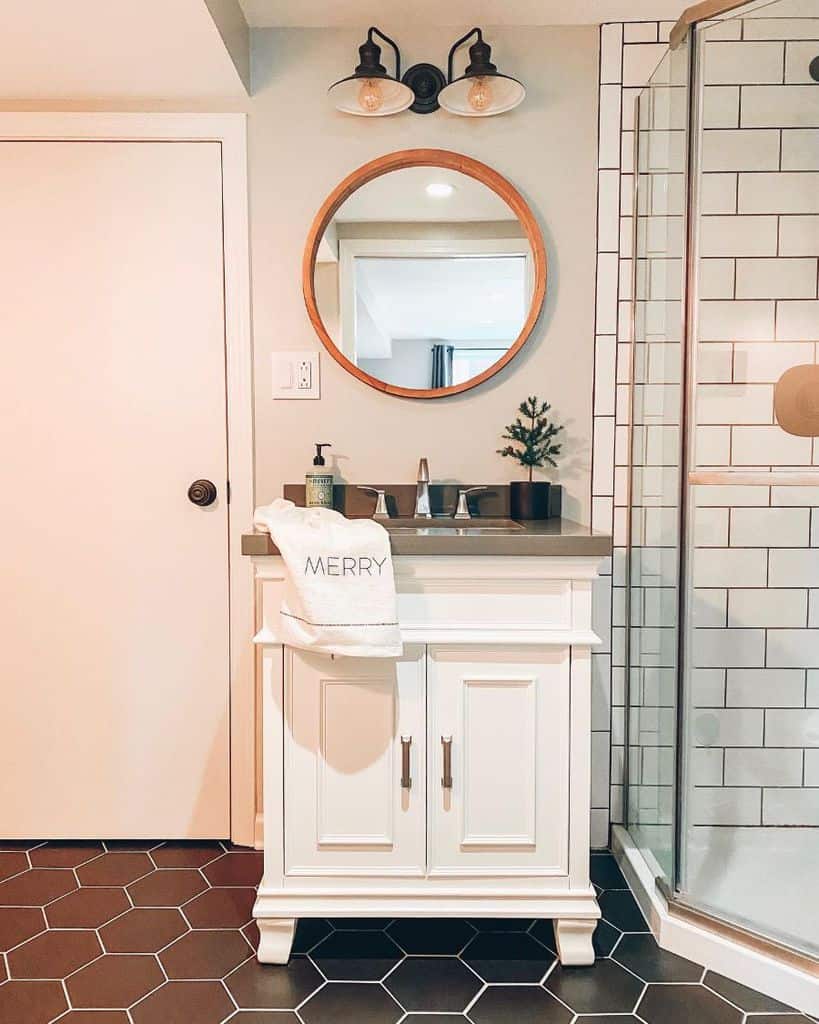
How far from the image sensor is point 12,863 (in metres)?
2.04

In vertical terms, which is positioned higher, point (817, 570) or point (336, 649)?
point (817, 570)

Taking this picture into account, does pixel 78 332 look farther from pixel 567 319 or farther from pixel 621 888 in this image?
pixel 621 888

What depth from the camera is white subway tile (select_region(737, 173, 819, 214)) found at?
1638mm

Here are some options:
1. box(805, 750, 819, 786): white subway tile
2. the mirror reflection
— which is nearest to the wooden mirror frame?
the mirror reflection

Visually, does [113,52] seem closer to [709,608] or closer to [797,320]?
[797,320]

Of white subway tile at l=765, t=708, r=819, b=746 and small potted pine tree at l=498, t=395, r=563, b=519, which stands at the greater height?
small potted pine tree at l=498, t=395, r=563, b=519

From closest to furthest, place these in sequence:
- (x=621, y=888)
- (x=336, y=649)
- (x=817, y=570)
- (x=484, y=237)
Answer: (x=336, y=649)
(x=817, y=570)
(x=621, y=888)
(x=484, y=237)

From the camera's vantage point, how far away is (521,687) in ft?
5.22

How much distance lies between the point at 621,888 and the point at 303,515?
3.94 feet

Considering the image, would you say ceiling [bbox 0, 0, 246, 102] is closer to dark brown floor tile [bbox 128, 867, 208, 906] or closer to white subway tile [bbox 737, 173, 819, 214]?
white subway tile [bbox 737, 173, 819, 214]

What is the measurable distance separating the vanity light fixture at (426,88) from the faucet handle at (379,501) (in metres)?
0.94

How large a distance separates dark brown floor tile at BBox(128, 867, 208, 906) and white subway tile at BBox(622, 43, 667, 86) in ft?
7.46

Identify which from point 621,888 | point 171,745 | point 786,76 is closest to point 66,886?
point 171,745

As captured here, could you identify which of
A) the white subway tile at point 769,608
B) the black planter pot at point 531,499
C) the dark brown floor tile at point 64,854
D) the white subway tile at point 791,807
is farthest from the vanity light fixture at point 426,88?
the dark brown floor tile at point 64,854
